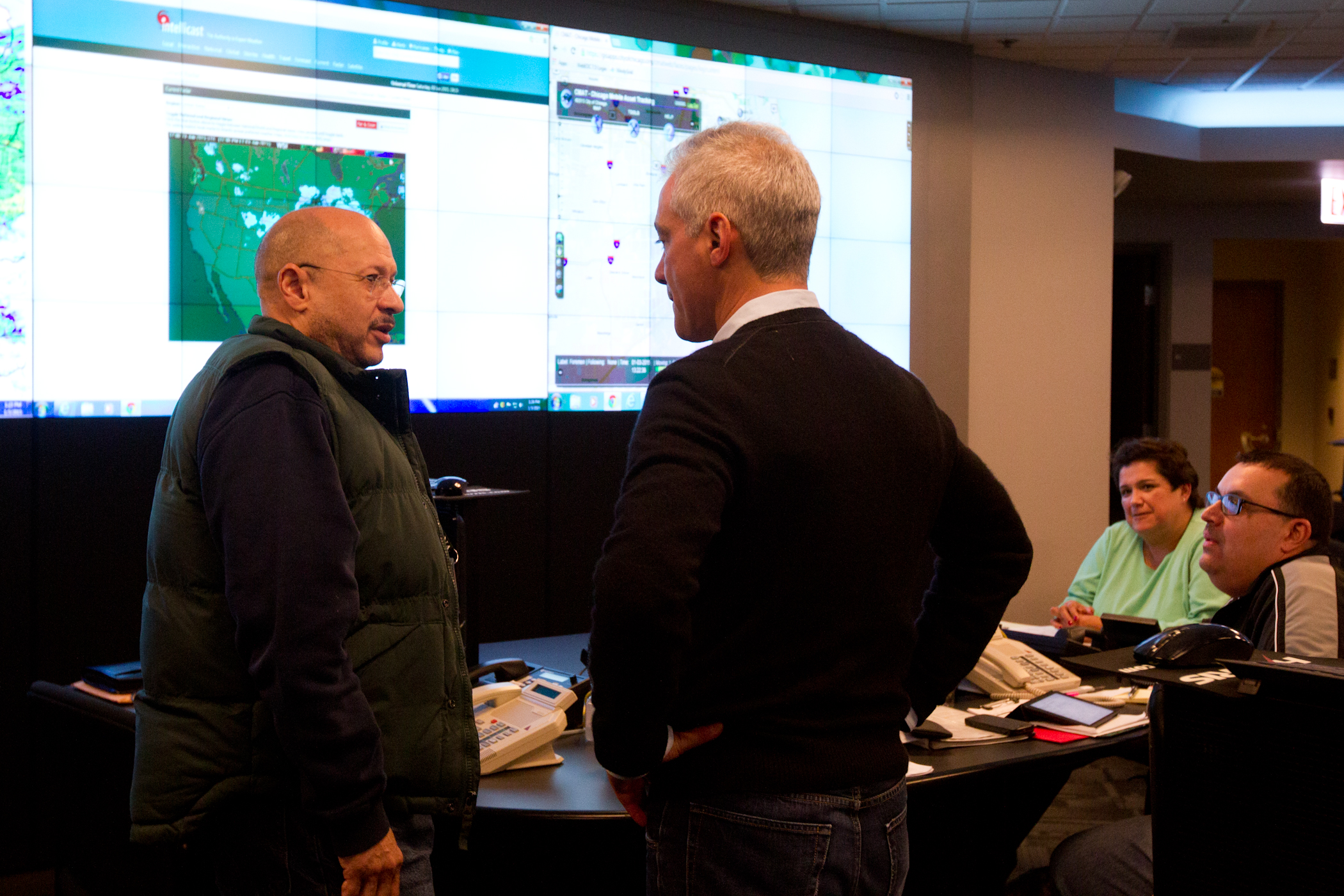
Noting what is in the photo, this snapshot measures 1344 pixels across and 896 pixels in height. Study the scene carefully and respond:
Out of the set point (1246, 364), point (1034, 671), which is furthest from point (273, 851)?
point (1246, 364)

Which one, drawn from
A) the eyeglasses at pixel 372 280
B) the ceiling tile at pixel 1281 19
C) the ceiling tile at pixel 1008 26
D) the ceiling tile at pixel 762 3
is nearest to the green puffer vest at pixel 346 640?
the eyeglasses at pixel 372 280

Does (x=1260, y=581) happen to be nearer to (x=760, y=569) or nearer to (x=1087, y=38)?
(x=760, y=569)

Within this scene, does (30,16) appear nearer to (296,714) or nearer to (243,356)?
(243,356)

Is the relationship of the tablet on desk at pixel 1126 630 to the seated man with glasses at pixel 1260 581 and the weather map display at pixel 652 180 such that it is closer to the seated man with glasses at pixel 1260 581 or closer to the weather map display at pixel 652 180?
the seated man with glasses at pixel 1260 581

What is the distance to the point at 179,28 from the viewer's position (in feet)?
9.86

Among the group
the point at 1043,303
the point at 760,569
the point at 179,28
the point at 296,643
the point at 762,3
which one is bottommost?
the point at 296,643

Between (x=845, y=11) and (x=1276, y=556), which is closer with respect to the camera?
(x=1276, y=556)

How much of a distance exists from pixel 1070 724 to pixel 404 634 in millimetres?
1344

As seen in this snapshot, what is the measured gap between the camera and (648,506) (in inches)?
36.7

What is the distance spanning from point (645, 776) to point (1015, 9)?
422cm

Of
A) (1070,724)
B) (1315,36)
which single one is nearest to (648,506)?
(1070,724)

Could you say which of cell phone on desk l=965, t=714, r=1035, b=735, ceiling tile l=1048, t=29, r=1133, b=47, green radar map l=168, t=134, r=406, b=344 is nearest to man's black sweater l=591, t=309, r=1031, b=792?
cell phone on desk l=965, t=714, r=1035, b=735

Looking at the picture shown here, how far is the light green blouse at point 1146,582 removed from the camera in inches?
111

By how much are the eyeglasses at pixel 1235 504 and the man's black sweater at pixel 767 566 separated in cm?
149
